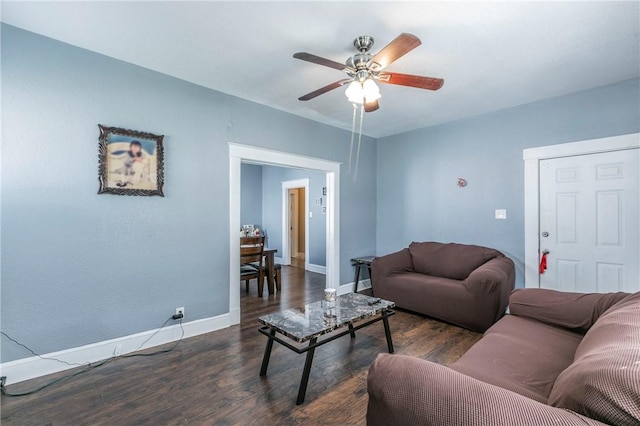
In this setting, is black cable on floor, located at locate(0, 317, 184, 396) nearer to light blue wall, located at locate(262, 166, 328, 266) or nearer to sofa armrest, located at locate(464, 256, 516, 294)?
sofa armrest, located at locate(464, 256, 516, 294)

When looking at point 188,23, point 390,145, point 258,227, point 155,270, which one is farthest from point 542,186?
point 258,227

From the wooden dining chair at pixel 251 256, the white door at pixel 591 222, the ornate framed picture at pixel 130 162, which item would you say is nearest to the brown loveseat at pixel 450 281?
the white door at pixel 591 222

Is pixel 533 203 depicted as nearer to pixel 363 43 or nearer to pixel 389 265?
pixel 389 265

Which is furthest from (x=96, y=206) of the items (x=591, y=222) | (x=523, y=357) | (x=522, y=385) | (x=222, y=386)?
(x=591, y=222)

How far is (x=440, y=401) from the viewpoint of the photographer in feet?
3.00

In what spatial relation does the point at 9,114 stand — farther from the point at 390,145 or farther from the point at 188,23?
the point at 390,145

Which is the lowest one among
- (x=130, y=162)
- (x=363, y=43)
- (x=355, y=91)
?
(x=130, y=162)

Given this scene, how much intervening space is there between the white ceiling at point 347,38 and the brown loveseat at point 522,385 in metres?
1.89

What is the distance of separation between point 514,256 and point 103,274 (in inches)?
173

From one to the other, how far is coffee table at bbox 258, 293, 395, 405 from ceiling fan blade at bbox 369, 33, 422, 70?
1875 mm

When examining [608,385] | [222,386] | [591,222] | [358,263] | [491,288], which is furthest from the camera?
[358,263]

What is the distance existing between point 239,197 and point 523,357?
283 centimetres

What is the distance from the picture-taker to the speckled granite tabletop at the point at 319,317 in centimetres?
198

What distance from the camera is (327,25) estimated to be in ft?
6.58
